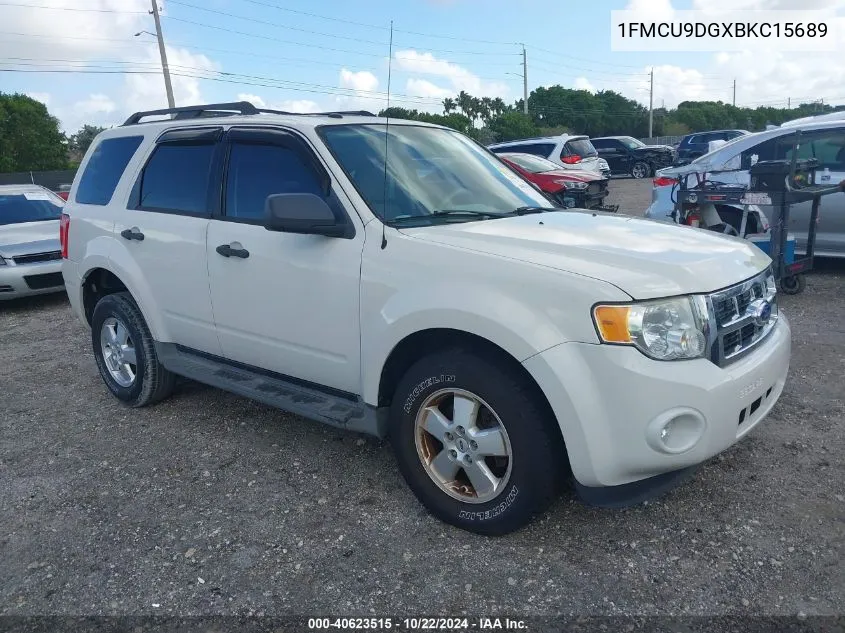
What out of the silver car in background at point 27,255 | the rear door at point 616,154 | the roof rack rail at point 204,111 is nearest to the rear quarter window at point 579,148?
the rear door at point 616,154

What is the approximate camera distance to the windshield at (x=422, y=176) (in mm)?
3430

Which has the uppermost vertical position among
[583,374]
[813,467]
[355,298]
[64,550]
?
[355,298]

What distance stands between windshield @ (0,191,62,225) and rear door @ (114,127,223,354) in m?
5.79

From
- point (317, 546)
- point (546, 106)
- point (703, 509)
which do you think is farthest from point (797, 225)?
point (546, 106)

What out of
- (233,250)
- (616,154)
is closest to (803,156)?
(233,250)

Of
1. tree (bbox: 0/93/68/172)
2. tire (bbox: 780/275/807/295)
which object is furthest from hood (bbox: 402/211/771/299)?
tree (bbox: 0/93/68/172)

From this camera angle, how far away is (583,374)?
8.53 ft

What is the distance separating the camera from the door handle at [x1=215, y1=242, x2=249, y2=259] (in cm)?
372

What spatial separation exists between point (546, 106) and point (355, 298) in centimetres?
8201

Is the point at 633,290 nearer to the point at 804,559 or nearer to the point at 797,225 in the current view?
the point at 804,559

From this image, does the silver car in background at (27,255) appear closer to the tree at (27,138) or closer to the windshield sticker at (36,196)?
the windshield sticker at (36,196)

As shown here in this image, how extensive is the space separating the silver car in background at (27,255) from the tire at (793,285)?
8.16 m

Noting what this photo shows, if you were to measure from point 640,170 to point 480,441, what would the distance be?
2574cm

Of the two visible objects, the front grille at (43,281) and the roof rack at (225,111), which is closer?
the roof rack at (225,111)
